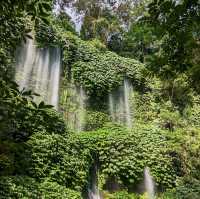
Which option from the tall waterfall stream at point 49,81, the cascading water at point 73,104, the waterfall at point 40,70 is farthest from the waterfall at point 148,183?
the waterfall at point 40,70

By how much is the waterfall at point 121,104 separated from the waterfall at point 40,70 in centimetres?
250

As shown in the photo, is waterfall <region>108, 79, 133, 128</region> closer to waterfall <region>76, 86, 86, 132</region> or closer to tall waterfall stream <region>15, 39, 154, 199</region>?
tall waterfall stream <region>15, 39, 154, 199</region>

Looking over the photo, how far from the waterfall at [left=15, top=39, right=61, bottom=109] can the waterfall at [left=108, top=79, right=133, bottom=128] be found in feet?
8.21

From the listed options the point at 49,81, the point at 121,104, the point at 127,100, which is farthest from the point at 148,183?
the point at 49,81

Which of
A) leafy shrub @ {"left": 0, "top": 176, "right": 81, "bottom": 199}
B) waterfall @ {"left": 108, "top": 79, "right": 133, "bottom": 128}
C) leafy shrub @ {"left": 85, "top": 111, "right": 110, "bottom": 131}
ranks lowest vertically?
leafy shrub @ {"left": 0, "top": 176, "right": 81, "bottom": 199}

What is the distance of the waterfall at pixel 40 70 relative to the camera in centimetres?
1595

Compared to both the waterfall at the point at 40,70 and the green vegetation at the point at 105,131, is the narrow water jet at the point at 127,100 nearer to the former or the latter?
the green vegetation at the point at 105,131

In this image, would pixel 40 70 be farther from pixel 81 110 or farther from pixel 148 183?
pixel 148 183

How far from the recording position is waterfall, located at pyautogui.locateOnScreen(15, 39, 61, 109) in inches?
628

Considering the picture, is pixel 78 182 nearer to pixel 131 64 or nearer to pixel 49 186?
pixel 49 186

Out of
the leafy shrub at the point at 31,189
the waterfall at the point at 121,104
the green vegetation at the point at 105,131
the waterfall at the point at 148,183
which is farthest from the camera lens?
the waterfall at the point at 121,104

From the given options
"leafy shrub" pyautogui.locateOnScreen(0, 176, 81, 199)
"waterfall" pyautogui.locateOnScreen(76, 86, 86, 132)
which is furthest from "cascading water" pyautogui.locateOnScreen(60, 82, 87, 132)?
"leafy shrub" pyautogui.locateOnScreen(0, 176, 81, 199)

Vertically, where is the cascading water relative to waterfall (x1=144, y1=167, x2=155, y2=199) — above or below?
above

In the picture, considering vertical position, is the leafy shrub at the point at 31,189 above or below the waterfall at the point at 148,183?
below
